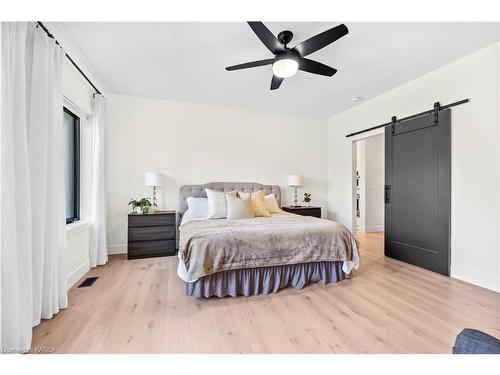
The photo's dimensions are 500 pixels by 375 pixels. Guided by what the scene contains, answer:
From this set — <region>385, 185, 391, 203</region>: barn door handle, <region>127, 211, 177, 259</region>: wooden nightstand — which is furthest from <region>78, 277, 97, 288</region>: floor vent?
<region>385, 185, 391, 203</region>: barn door handle

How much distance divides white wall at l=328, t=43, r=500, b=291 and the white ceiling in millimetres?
194

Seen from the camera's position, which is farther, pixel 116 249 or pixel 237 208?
pixel 116 249

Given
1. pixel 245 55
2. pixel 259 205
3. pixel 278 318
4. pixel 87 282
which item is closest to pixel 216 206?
pixel 259 205

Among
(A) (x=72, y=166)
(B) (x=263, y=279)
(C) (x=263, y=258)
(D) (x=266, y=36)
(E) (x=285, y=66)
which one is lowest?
(B) (x=263, y=279)

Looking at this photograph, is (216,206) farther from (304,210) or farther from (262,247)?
(304,210)

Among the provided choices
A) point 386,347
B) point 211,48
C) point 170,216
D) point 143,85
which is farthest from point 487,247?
point 143,85

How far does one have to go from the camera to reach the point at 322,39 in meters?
2.02

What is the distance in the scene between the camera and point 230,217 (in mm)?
3531

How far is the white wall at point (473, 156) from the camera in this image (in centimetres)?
260

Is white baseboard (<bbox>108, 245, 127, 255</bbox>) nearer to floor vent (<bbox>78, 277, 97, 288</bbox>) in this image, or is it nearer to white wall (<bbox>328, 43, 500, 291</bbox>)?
floor vent (<bbox>78, 277, 97, 288</bbox>)

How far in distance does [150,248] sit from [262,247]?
7.14ft

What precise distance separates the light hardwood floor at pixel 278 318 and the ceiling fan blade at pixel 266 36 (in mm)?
2410

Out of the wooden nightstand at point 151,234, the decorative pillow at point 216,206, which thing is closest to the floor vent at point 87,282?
the wooden nightstand at point 151,234
